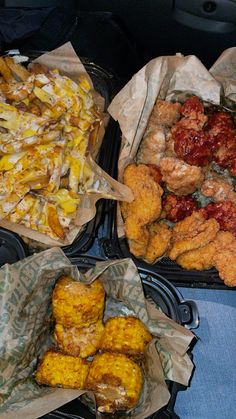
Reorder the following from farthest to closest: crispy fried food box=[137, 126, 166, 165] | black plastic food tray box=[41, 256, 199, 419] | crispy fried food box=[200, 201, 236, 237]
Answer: crispy fried food box=[137, 126, 166, 165], crispy fried food box=[200, 201, 236, 237], black plastic food tray box=[41, 256, 199, 419]

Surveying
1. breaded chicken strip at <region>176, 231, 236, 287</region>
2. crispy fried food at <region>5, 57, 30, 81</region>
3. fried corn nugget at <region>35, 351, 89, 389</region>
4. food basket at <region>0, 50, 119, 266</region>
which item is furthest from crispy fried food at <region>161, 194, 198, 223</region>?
crispy fried food at <region>5, 57, 30, 81</region>

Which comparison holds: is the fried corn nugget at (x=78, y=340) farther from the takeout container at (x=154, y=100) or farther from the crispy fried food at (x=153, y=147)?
the crispy fried food at (x=153, y=147)

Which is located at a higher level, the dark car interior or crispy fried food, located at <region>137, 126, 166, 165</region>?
the dark car interior

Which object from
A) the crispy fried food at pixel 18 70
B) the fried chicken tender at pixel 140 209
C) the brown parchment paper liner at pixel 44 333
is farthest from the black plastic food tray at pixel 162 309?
the crispy fried food at pixel 18 70

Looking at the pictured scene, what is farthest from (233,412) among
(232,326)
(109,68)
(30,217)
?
(109,68)

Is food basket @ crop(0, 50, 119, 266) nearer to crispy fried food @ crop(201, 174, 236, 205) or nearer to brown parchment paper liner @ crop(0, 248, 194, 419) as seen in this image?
brown parchment paper liner @ crop(0, 248, 194, 419)

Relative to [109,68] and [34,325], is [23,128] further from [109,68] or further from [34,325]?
[34,325]
